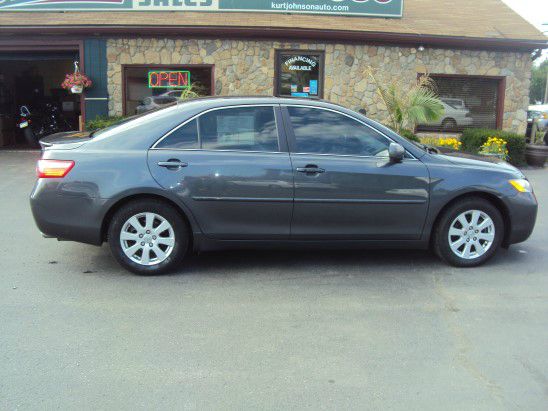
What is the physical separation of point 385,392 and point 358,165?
2.51 m

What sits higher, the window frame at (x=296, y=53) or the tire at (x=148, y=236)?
the window frame at (x=296, y=53)

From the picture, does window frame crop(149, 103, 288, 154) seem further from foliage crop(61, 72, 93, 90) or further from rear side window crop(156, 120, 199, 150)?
foliage crop(61, 72, 93, 90)

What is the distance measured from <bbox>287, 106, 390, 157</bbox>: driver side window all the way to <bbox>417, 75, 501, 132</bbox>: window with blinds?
30.1ft

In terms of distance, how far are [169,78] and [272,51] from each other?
8.39 ft

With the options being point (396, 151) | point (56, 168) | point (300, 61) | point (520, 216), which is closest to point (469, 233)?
point (520, 216)

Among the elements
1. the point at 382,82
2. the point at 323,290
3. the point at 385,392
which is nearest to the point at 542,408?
the point at 385,392

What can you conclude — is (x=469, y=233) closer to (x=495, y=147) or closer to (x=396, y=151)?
(x=396, y=151)

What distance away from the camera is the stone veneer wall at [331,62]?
42.9 ft

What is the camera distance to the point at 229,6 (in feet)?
45.2

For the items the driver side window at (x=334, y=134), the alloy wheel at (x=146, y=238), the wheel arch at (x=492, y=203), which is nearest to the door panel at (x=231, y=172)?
the driver side window at (x=334, y=134)

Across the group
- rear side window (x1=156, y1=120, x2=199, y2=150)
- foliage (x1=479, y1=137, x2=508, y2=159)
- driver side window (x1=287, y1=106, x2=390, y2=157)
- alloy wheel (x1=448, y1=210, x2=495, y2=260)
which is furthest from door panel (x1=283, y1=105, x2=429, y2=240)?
foliage (x1=479, y1=137, x2=508, y2=159)

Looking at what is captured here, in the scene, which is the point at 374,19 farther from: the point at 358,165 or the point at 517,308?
the point at 517,308

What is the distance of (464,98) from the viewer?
1428 centimetres

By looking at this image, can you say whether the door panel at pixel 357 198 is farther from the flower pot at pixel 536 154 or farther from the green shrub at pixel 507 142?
the flower pot at pixel 536 154
